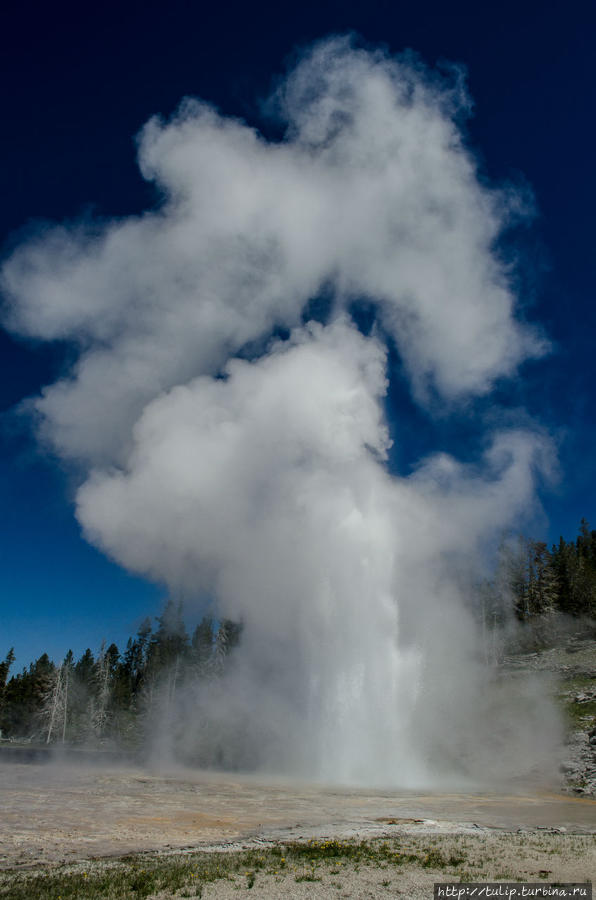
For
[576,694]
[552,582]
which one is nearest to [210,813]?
[576,694]

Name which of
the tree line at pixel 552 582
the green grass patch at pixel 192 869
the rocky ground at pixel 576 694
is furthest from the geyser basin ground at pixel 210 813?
the tree line at pixel 552 582

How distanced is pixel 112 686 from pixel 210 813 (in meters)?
76.9

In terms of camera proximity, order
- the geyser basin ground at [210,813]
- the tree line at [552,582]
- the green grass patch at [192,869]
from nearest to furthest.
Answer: the green grass patch at [192,869], the geyser basin ground at [210,813], the tree line at [552,582]

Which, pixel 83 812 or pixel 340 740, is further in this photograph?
pixel 340 740

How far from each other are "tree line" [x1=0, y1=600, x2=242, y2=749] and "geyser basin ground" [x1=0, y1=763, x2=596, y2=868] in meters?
48.7

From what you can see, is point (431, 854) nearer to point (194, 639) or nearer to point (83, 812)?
point (83, 812)

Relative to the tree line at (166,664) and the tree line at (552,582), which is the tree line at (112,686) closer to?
the tree line at (166,664)

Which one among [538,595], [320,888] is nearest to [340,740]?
[320,888]

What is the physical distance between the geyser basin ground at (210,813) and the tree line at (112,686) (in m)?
48.7

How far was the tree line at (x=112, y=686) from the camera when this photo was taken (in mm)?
79875

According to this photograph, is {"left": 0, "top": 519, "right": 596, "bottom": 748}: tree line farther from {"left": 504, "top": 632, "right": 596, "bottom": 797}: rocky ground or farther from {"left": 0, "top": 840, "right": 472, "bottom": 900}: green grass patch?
{"left": 0, "top": 840, "right": 472, "bottom": 900}: green grass patch

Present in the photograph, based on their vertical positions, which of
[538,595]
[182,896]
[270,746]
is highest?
[538,595]

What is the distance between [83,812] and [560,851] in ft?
52.7

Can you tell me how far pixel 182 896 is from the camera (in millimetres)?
10844
